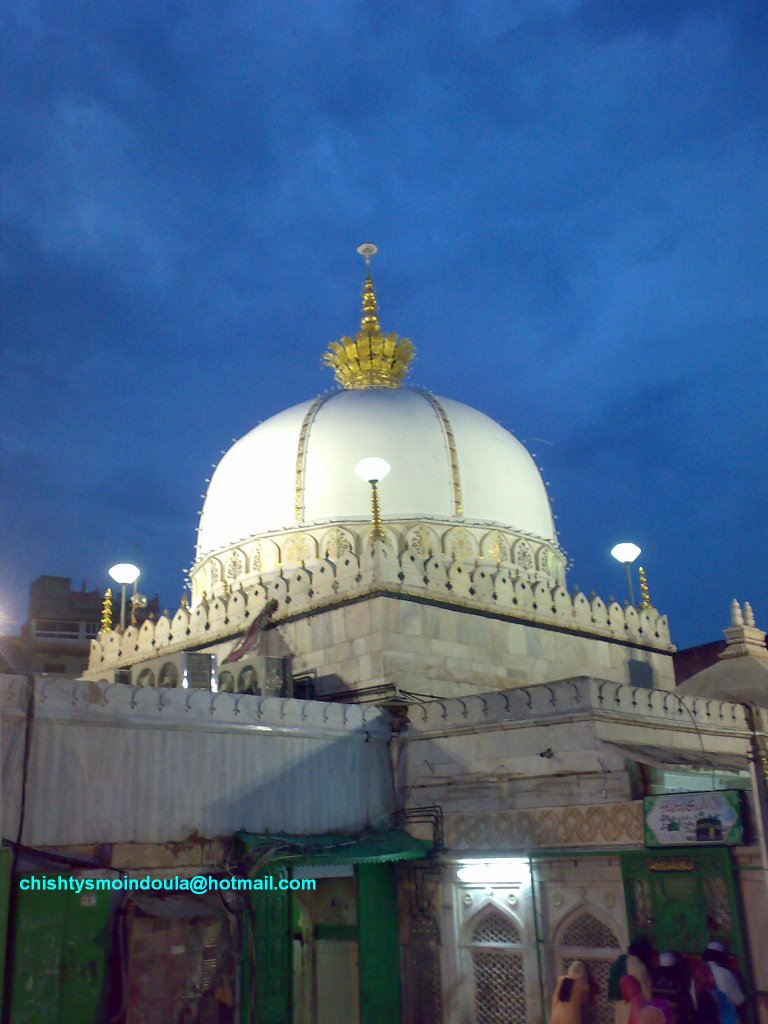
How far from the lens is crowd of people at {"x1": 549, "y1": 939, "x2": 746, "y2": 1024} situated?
9.51 m

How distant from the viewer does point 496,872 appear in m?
12.0

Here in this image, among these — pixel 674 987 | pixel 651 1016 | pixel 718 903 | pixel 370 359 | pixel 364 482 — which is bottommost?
pixel 651 1016

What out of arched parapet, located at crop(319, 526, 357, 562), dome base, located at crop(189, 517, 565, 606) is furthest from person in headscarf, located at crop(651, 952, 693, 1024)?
arched parapet, located at crop(319, 526, 357, 562)

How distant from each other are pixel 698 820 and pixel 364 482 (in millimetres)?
10762

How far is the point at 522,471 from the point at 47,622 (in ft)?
109

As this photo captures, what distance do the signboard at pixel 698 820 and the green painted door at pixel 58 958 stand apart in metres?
5.96

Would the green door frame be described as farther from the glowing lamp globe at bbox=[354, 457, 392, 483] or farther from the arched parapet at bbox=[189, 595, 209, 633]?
the arched parapet at bbox=[189, 595, 209, 633]

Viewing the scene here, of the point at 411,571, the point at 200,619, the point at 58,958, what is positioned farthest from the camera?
the point at 200,619

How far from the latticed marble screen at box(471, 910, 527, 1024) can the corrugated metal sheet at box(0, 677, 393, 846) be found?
7.56ft

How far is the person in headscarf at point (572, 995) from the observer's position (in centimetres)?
1072

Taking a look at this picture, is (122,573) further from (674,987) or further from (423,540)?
(674,987)

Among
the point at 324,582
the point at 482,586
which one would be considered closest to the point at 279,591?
the point at 324,582

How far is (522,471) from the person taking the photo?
21.4m

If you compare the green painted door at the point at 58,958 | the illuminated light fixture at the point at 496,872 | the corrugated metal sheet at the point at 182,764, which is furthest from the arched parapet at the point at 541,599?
the green painted door at the point at 58,958
